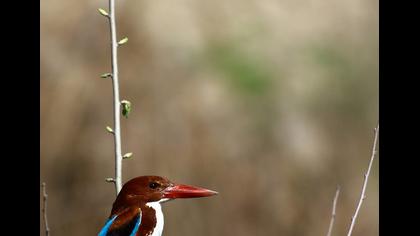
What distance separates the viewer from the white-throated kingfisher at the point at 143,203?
323cm

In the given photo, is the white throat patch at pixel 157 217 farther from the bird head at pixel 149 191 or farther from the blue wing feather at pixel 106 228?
the blue wing feather at pixel 106 228

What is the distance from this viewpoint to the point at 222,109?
23.2 feet

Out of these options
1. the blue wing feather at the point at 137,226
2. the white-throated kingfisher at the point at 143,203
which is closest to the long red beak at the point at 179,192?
the white-throated kingfisher at the point at 143,203

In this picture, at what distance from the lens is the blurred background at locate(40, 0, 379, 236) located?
666 cm

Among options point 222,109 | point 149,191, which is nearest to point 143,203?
point 149,191

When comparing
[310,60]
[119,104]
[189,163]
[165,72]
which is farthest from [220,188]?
[119,104]

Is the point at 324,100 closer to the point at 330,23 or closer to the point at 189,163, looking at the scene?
the point at 330,23

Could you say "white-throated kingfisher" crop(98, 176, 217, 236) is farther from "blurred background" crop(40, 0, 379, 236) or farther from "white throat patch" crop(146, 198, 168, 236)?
"blurred background" crop(40, 0, 379, 236)

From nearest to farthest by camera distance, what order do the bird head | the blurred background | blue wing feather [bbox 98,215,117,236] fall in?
1. blue wing feather [bbox 98,215,117,236]
2. the bird head
3. the blurred background

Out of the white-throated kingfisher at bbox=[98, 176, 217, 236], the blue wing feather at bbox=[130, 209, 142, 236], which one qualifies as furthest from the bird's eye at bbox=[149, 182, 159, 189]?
the blue wing feather at bbox=[130, 209, 142, 236]

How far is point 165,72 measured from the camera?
7.00m

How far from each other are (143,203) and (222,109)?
379cm

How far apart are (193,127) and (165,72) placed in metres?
0.51

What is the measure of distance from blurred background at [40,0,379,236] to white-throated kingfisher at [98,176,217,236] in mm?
3099
